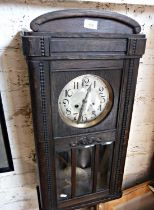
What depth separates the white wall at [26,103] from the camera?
710mm

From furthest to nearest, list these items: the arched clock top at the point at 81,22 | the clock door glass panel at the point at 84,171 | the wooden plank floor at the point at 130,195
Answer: the wooden plank floor at the point at 130,195
the clock door glass panel at the point at 84,171
the arched clock top at the point at 81,22

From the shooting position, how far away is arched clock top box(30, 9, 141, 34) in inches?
23.3

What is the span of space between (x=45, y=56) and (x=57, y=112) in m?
0.19

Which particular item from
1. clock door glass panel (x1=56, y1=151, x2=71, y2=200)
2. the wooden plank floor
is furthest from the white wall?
clock door glass panel (x1=56, y1=151, x2=71, y2=200)

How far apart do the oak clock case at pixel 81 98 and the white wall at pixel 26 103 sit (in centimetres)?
15

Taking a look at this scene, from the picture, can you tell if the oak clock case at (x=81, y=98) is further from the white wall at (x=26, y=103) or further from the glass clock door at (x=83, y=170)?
the white wall at (x=26, y=103)

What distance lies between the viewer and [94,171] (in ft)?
2.77

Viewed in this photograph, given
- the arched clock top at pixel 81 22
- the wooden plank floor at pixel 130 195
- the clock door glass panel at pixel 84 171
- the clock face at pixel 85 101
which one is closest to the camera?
the arched clock top at pixel 81 22

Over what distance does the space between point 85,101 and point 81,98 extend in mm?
19

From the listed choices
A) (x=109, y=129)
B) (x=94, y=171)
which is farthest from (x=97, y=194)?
(x=109, y=129)

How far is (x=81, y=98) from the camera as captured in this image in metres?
0.72

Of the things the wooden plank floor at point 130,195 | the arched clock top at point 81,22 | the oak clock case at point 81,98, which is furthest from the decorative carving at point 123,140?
the wooden plank floor at point 130,195

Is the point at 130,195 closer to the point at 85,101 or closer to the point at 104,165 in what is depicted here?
the point at 104,165

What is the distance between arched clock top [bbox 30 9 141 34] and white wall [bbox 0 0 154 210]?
0.14m
